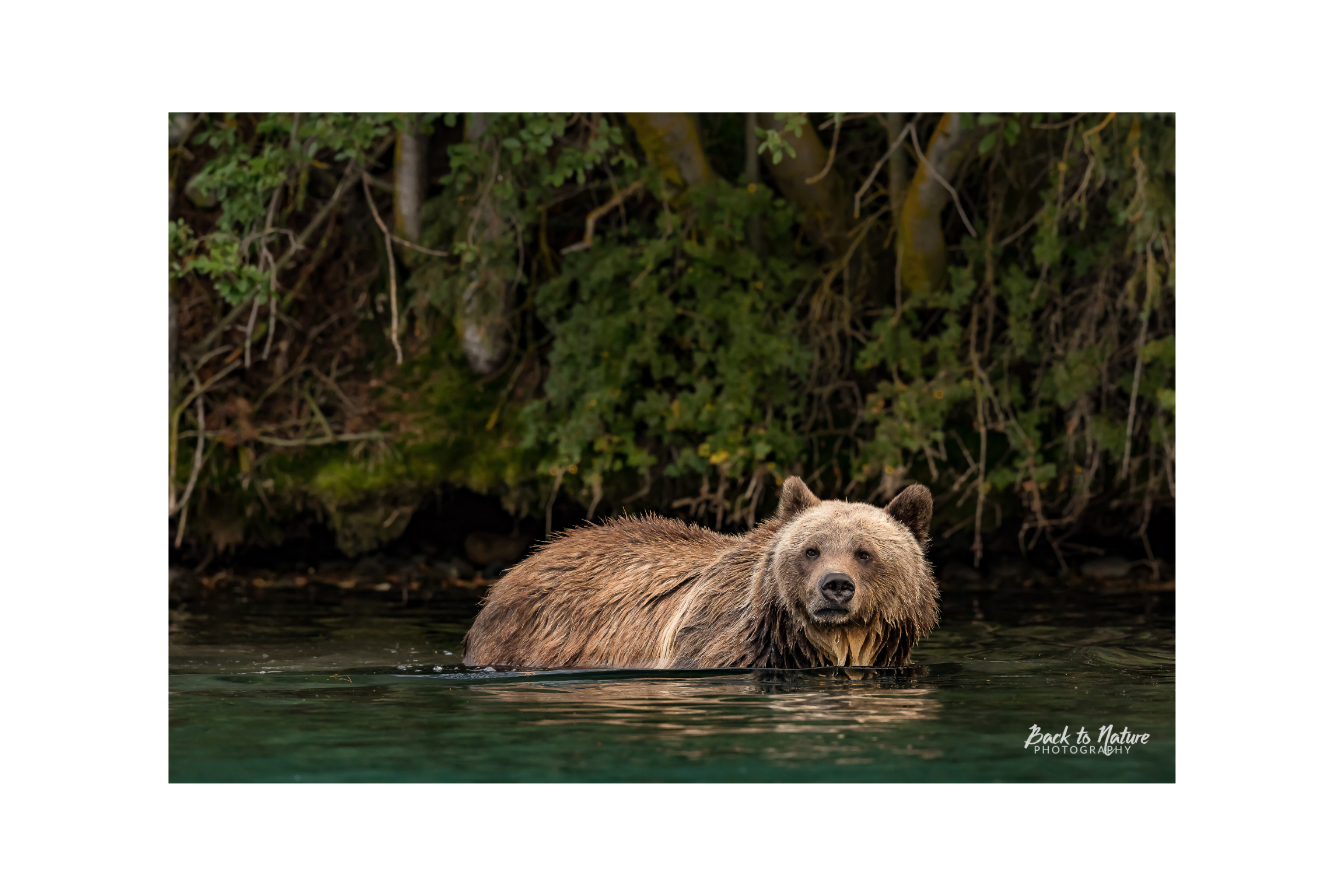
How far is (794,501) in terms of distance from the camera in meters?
8.12

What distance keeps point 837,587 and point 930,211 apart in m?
5.75

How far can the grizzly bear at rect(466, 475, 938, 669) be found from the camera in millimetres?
7703

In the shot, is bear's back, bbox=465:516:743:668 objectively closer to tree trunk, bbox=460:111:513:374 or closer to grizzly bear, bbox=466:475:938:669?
grizzly bear, bbox=466:475:938:669

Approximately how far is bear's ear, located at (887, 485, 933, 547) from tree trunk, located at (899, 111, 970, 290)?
13.9ft

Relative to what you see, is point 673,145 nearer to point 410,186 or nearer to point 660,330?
point 660,330

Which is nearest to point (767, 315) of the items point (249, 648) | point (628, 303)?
point (628, 303)

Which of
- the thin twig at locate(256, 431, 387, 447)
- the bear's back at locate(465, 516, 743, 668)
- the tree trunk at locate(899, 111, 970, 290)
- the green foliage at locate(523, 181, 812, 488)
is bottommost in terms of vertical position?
the bear's back at locate(465, 516, 743, 668)

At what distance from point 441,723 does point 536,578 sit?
2.72m

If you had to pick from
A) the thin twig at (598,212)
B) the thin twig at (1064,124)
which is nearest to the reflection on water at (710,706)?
the thin twig at (1064,124)

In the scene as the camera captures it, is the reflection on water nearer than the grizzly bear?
Yes

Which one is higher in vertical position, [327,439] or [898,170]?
[898,170]

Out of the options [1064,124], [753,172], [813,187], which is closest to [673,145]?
[753,172]

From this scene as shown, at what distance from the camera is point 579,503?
548 inches

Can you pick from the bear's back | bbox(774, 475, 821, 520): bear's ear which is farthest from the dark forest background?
bbox(774, 475, 821, 520): bear's ear
